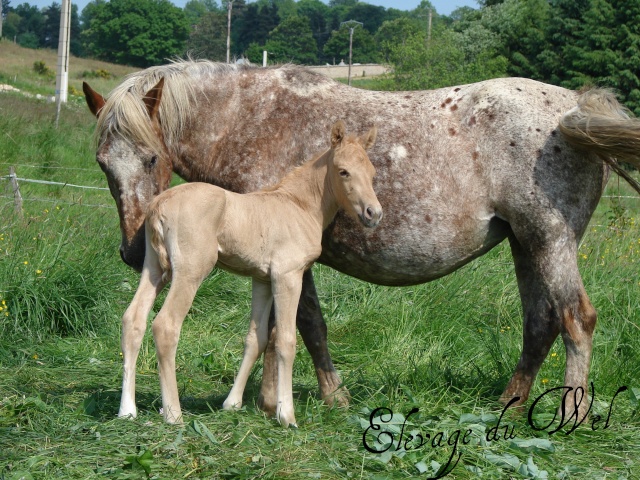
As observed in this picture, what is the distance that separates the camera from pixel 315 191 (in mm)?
4480

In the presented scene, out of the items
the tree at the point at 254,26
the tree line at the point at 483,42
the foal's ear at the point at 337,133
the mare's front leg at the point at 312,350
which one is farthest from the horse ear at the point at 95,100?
the tree at the point at 254,26

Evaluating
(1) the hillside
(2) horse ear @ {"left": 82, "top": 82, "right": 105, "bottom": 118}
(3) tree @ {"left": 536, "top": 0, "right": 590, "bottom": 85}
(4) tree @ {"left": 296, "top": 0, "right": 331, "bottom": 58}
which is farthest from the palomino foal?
(4) tree @ {"left": 296, "top": 0, "right": 331, "bottom": 58}

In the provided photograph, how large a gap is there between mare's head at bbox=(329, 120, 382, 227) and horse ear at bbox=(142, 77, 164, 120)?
1.09 m

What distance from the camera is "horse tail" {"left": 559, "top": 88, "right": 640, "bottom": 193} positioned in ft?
14.7

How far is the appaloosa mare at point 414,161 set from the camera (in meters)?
4.62

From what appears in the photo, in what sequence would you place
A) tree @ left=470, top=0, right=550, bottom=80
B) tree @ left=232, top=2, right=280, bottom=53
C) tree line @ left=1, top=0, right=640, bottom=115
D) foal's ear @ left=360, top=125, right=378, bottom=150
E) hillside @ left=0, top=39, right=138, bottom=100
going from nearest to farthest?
foal's ear @ left=360, top=125, right=378, bottom=150
tree line @ left=1, top=0, right=640, bottom=115
tree @ left=470, top=0, right=550, bottom=80
hillside @ left=0, top=39, right=138, bottom=100
tree @ left=232, top=2, right=280, bottom=53

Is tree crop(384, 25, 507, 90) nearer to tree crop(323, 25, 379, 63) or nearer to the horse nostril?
the horse nostril

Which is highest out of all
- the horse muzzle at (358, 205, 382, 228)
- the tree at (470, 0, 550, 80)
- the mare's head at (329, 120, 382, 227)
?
the tree at (470, 0, 550, 80)

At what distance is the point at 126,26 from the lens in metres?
75.6

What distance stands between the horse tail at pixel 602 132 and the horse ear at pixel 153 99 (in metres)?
2.27

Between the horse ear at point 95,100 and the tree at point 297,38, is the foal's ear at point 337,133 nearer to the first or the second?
the horse ear at point 95,100

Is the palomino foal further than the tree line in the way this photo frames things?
No

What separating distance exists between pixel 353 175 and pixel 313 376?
2.05 meters

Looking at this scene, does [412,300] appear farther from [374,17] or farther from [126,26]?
[374,17]
